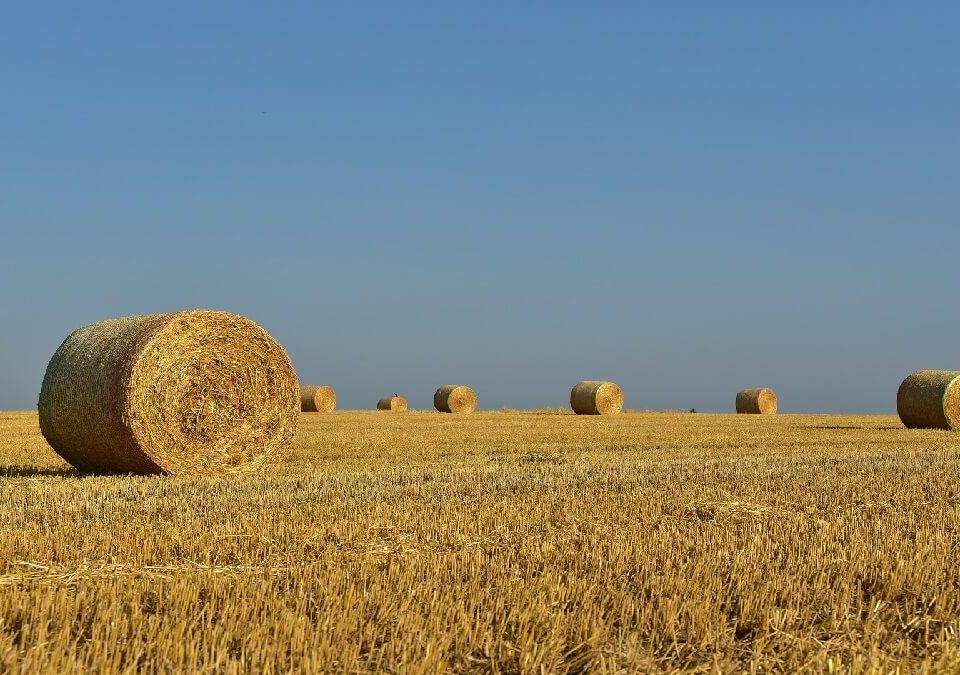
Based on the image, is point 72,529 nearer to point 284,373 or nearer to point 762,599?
point 762,599

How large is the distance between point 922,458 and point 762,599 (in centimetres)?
966

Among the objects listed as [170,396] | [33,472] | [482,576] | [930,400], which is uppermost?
[170,396]

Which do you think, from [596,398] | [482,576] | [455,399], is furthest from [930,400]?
[482,576]

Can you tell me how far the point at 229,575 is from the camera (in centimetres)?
473

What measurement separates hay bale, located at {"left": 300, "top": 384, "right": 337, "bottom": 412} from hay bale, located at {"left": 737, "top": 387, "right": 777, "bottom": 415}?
49.1 ft

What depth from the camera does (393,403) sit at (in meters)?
39.2

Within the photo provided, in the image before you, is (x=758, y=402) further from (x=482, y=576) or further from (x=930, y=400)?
(x=482, y=576)

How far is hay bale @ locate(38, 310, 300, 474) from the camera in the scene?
10.9 m

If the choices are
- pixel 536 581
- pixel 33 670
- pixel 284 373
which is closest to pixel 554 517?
pixel 536 581

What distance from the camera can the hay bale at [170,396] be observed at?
35.8 ft

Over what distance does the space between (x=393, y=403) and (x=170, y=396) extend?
28.0m

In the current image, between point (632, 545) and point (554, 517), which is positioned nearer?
point (632, 545)

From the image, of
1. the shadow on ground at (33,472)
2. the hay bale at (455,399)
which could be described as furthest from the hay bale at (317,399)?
the shadow on ground at (33,472)

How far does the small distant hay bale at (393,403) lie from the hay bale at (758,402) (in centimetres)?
1290
